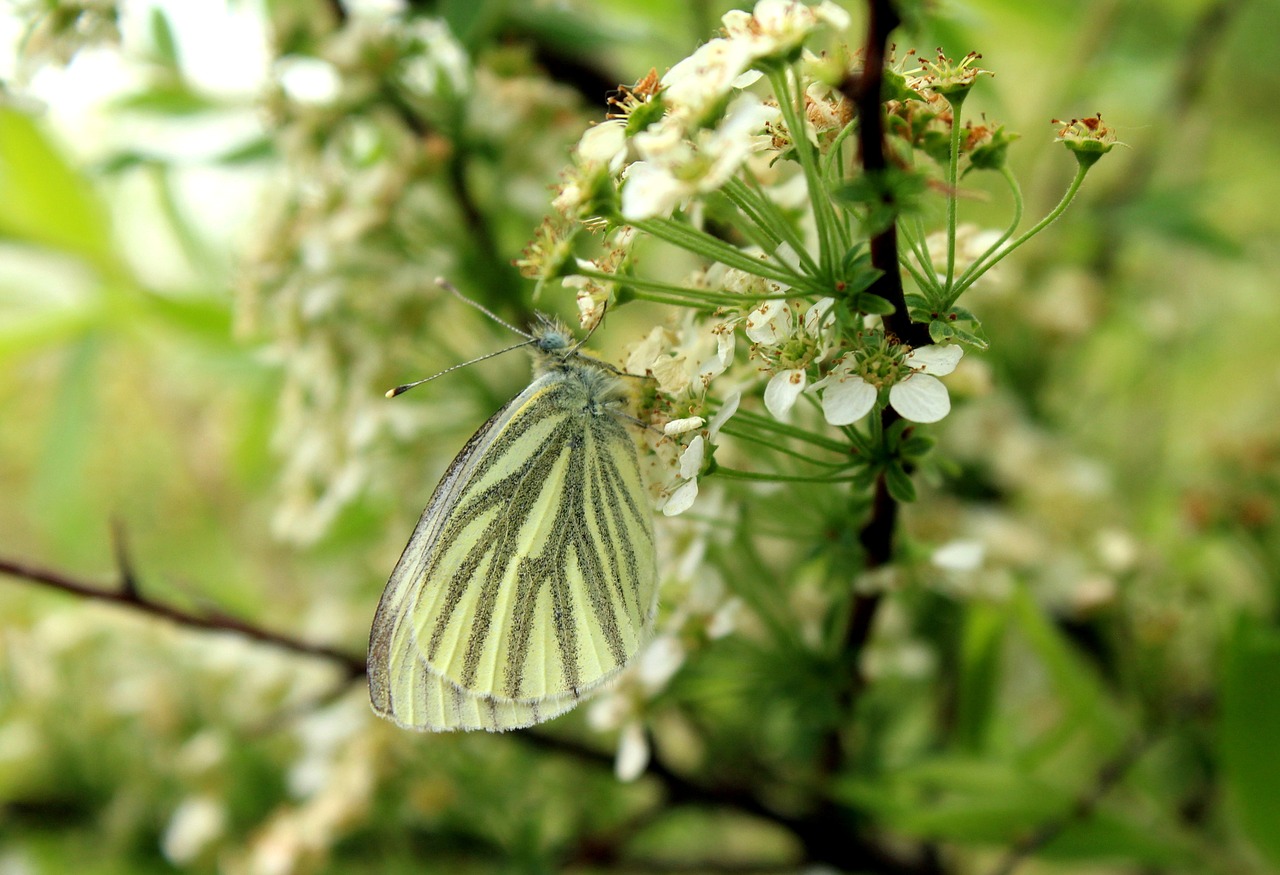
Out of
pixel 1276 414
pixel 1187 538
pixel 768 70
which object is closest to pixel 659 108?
pixel 768 70

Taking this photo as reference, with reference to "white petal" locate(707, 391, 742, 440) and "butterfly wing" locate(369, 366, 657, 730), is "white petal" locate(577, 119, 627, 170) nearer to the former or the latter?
"white petal" locate(707, 391, 742, 440)

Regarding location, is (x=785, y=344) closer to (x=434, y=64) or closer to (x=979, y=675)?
(x=979, y=675)

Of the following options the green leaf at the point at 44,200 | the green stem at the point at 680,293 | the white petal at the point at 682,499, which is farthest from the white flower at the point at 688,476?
the green leaf at the point at 44,200

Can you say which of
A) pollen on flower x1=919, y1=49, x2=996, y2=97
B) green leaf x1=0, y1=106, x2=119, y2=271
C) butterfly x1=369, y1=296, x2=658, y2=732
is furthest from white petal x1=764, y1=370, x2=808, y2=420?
green leaf x1=0, y1=106, x2=119, y2=271

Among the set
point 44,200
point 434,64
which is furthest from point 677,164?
point 44,200

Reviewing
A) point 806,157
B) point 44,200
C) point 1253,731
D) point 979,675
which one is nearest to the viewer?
point 806,157
